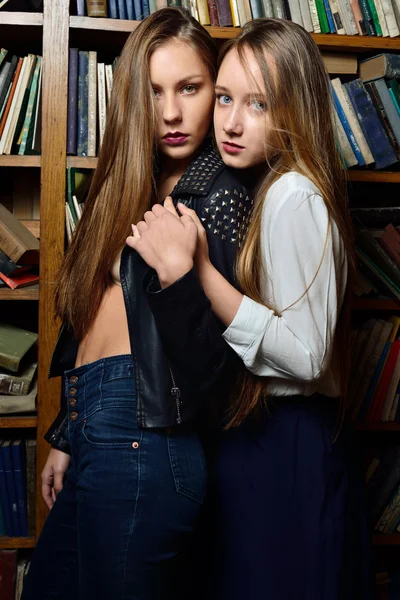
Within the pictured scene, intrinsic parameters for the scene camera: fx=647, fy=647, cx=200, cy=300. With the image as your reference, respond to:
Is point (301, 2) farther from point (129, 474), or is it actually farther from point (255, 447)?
point (129, 474)

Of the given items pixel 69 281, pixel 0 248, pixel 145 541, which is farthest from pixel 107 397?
pixel 0 248

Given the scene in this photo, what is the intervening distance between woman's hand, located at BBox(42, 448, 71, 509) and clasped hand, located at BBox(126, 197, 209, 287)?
63cm

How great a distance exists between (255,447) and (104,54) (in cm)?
141

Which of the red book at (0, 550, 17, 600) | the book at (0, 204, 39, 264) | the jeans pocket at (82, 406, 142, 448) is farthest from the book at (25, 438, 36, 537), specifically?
the jeans pocket at (82, 406, 142, 448)

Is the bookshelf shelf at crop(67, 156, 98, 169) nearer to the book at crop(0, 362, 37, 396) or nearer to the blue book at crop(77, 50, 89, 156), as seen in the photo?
the blue book at crop(77, 50, 89, 156)

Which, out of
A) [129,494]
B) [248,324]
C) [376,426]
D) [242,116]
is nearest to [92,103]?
[242,116]

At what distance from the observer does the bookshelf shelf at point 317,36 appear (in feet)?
5.92

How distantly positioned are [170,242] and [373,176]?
111cm

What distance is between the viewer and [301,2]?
190cm

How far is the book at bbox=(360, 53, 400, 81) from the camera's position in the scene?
1938 mm

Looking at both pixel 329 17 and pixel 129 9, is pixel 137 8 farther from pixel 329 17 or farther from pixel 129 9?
pixel 329 17

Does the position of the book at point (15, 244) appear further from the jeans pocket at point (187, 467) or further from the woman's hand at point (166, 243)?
the jeans pocket at point (187, 467)

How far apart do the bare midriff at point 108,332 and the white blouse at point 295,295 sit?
9.2 inches

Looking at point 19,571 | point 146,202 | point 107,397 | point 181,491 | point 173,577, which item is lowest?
point 19,571
